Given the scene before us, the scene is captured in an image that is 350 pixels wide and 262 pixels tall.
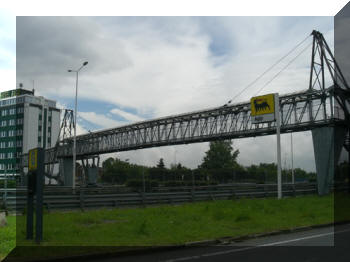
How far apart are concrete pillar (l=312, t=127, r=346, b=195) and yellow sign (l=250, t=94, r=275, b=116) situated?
29.6 ft

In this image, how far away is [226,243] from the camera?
11.7 m

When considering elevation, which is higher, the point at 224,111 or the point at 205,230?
the point at 224,111

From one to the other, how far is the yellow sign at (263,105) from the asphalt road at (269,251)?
66.0 feet

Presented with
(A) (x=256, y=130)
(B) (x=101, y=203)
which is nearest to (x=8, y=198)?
(B) (x=101, y=203)

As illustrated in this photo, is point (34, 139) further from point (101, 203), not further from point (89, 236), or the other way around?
point (89, 236)

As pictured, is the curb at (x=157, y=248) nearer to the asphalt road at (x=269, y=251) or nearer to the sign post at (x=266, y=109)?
the asphalt road at (x=269, y=251)

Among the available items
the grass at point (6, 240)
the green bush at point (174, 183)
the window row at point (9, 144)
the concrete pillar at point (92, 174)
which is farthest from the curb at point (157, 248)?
the window row at point (9, 144)

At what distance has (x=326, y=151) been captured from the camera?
37.7 m

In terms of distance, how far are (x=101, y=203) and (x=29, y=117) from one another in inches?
3467

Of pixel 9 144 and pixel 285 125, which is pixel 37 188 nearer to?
pixel 285 125

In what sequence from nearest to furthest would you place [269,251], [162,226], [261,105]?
[269,251] → [162,226] → [261,105]

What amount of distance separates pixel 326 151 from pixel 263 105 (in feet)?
30.1

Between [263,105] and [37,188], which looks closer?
[37,188]

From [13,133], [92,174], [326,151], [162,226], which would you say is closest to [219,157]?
[92,174]
